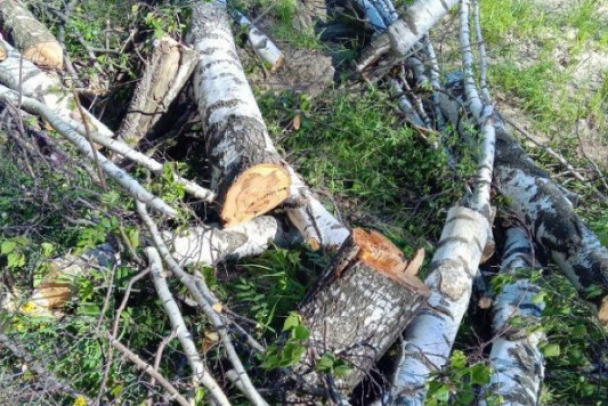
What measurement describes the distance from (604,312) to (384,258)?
1.36m

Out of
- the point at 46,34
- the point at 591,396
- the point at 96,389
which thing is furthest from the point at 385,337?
the point at 46,34

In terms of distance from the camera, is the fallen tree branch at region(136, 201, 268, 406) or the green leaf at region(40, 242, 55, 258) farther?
the green leaf at region(40, 242, 55, 258)

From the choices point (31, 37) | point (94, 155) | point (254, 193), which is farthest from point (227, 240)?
point (31, 37)

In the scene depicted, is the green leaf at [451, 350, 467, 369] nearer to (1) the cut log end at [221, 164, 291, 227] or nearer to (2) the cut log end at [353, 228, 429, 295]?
(2) the cut log end at [353, 228, 429, 295]

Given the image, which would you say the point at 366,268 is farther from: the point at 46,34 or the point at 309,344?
the point at 46,34

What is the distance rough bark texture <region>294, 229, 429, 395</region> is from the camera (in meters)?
3.24

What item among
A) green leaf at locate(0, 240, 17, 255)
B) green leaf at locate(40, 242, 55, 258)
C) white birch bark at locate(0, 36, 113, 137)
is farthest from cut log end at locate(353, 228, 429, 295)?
white birch bark at locate(0, 36, 113, 137)

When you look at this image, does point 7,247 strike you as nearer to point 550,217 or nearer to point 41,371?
point 41,371

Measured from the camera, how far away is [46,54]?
4703 mm

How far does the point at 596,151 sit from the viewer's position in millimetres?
5754

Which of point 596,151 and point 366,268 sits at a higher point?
point 366,268

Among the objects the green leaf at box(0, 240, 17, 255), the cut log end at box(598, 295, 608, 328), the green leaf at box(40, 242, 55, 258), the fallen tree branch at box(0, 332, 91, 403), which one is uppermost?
the green leaf at box(0, 240, 17, 255)

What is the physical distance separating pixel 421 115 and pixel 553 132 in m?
1.17

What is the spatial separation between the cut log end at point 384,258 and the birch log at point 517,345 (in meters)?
0.56
